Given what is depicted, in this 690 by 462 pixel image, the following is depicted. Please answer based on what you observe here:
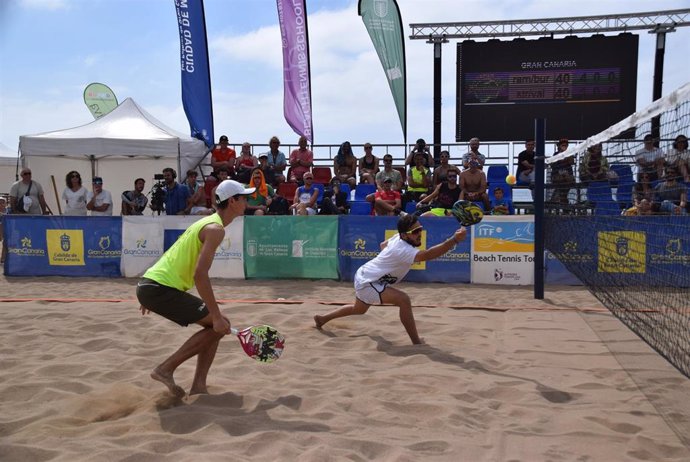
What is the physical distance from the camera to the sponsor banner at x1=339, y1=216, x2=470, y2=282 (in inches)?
412

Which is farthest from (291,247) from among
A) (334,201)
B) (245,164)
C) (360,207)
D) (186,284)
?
Answer: (186,284)

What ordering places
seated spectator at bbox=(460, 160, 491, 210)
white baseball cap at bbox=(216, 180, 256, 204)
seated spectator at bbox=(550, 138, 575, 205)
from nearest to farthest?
Answer: white baseball cap at bbox=(216, 180, 256, 204) → seated spectator at bbox=(550, 138, 575, 205) → seated spectator at bbox=(460, 160, 491, 210)

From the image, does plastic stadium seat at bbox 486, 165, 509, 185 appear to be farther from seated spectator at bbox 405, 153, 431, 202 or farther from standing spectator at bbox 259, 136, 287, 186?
standing spectator at bbox 259, 136, 287, 186

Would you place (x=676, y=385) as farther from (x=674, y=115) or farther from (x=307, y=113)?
(x=307, y=113)

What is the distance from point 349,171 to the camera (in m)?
13.9

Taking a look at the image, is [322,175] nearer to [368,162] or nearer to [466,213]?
[368,162]

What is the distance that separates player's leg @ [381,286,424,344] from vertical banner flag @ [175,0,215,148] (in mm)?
9539

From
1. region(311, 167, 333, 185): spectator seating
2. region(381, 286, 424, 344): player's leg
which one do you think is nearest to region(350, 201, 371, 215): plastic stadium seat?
region(311, 167, 333, 185): spectator seating

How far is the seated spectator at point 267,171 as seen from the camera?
13.4 metres

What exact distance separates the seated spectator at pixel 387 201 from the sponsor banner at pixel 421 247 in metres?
1.11

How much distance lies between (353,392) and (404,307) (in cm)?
159

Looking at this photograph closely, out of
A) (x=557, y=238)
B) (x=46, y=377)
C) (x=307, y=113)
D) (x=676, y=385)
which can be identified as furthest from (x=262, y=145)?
(x=676, y=385)

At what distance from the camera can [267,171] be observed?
1349 centimetres

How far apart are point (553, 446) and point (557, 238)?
16.5 feet
